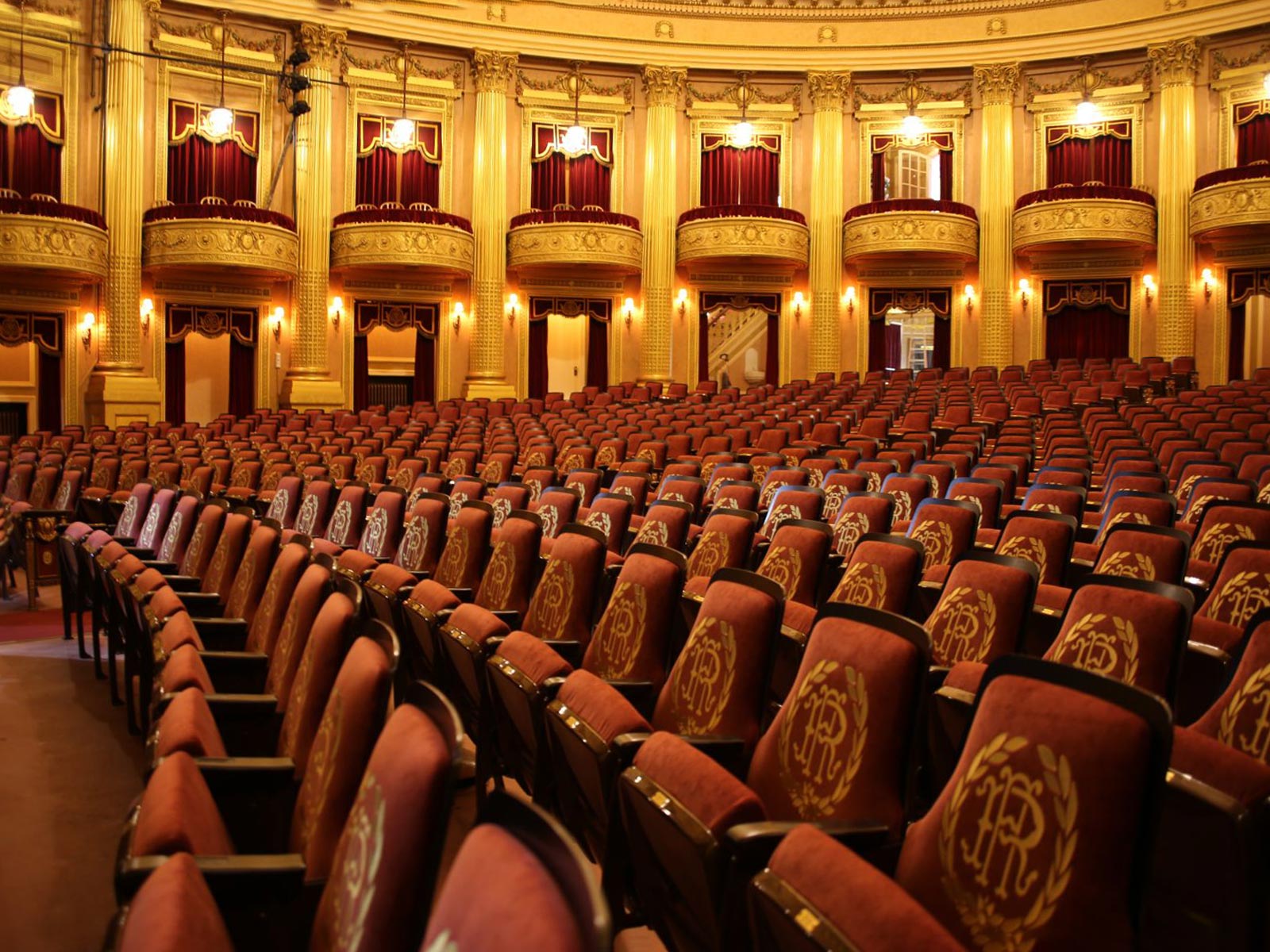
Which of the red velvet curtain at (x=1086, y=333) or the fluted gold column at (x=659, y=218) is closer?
the red velvet curtain at (x=1086, y=333)

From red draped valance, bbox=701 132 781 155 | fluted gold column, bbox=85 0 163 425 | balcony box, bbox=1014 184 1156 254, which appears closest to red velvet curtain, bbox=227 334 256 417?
fluted gold column, bbox=85 0 163 425

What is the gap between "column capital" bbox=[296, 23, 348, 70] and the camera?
10.7 m

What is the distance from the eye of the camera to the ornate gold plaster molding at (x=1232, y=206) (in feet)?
32.5

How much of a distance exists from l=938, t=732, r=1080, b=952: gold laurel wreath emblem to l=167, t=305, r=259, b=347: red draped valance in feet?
34.9

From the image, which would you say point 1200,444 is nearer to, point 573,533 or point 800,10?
point 573,533

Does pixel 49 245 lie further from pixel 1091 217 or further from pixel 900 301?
pixel 1091 217

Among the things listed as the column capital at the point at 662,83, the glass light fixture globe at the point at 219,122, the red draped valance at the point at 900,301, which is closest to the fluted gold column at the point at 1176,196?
the red draped valance at the point at 900,301

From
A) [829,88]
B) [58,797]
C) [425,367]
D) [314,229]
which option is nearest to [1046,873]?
[58,797]

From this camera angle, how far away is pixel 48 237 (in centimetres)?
905

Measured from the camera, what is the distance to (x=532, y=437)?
21.8ft

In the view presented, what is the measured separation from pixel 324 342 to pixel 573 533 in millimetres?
9153

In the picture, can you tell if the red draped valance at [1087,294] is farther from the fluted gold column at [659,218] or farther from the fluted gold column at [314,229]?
the fluted gold column at [314,229]

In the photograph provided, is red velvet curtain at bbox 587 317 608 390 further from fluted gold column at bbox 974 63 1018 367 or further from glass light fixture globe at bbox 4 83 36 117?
glass light fixture globe at bbox 4 83 36 117

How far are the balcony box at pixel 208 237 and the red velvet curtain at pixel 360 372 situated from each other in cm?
140
